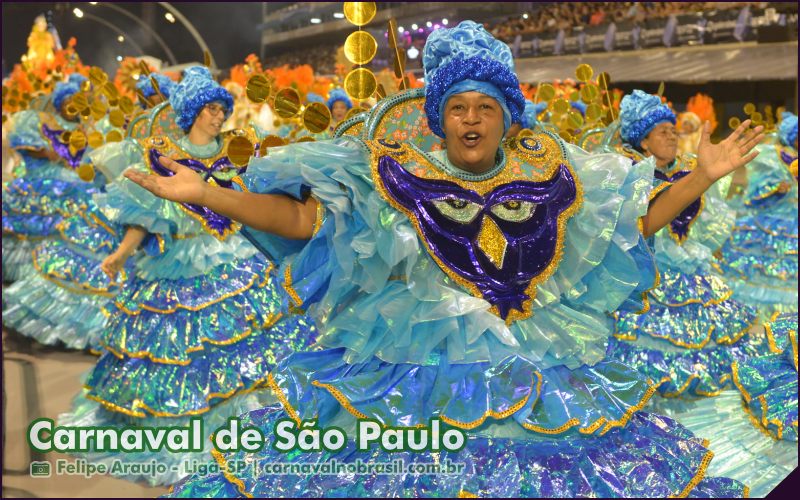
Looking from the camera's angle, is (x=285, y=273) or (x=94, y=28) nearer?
(x=285, y=273)

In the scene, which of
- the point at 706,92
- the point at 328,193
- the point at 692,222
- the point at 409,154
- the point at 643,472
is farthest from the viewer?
the point at 706,92

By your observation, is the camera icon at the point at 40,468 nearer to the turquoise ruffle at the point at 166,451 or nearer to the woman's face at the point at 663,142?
the turquoise ruffle at the point at 166,451

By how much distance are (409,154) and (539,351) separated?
2.03ft

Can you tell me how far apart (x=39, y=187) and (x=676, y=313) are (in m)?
5.21

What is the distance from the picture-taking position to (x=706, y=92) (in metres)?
11.0

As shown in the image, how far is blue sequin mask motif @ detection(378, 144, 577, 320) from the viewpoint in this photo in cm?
205

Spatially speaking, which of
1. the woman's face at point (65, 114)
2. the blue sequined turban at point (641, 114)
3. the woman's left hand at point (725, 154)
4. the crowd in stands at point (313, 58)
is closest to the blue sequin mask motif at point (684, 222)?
the blue sequined turban at point (641, 114)

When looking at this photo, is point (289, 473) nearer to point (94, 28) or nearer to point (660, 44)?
point (94, 28)

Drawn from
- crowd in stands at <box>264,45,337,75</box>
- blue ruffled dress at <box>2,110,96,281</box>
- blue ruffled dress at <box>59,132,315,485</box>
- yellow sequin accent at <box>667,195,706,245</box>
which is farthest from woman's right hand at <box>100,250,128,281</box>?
crowd in stands at <box>264,45,337,75</box>

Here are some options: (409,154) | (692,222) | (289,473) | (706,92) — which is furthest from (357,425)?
(706,92)

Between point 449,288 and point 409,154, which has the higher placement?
point 409,154

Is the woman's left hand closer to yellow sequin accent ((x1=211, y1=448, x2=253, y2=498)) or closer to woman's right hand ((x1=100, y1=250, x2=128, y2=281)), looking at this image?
yellow sequin accent ((x1=211, y1=448, x2=253, y2=498))

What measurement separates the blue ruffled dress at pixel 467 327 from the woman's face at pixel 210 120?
207 cm

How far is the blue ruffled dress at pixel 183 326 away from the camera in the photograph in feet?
12.5
